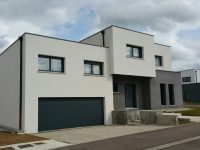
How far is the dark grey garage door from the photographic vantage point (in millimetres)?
18125

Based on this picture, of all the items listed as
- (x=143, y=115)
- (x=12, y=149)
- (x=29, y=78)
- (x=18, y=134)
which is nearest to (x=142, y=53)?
(x=143, y=115)

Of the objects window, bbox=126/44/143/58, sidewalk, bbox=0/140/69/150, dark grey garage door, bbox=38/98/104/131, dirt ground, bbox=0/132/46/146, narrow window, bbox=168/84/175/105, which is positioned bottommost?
sidewalk, bbox=0/140/69/150

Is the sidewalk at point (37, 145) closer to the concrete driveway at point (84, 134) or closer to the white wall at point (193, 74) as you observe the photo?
the concrete driveway at point (84, 134)

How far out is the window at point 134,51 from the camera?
77.8 feet

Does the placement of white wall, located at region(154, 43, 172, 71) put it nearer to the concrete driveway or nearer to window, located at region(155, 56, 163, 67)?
window, located at region(155, 56, 163, 67)

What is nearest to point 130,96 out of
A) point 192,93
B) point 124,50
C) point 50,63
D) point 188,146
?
point 124,50

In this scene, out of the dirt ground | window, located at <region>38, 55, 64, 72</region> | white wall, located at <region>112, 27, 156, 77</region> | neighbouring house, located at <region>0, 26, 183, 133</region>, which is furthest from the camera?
white wall, located at <region>112, 27, 156, 77</region>

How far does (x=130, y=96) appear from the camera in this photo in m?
25.2

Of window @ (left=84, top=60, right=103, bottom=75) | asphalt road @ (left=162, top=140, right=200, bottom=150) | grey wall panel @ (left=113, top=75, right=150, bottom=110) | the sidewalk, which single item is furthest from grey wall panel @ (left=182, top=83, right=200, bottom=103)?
the sidewalk

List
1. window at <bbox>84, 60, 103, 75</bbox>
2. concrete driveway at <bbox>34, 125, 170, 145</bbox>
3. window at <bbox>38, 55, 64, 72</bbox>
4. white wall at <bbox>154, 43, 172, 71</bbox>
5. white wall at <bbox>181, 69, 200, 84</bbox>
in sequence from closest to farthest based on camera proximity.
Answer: concrete driveway at <bbox>34, 125, 170, 145</bbox> → window at <bbox>38, 55, 64, 72</bbox> → window at <bbox>84, 60, 103, 75</bbox> → white wall at <bbox>154, 43, 172, 71</bbox> → white wall at <bbox>181, 69, 200, 84</bbox>

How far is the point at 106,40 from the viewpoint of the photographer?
23.0 metres

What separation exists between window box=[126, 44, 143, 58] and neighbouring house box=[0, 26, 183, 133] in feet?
0.28

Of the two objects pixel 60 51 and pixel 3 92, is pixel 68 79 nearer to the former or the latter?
pixel 60 51

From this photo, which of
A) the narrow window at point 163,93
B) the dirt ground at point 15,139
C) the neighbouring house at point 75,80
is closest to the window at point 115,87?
the neighbouring house at point 75,80
